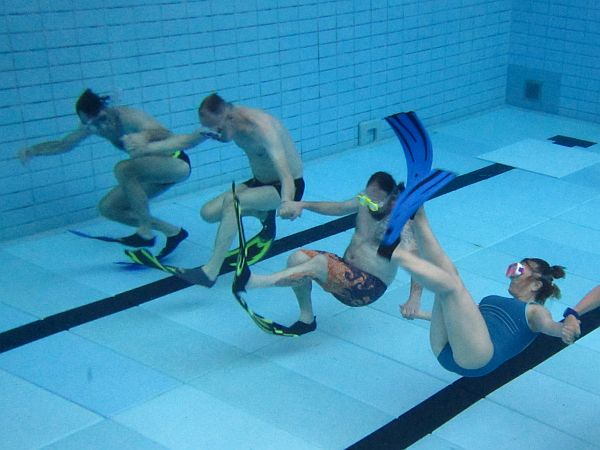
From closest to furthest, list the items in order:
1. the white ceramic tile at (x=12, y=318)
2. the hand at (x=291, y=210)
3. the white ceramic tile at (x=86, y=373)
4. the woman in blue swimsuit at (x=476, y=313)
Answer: the woman in blue swimsuit at (x=476, y=313)
the white ceramic tile at (x=86, y=373)
the hand at (x=291, y=210)
the white ceramic tile at (x=12, y=318)

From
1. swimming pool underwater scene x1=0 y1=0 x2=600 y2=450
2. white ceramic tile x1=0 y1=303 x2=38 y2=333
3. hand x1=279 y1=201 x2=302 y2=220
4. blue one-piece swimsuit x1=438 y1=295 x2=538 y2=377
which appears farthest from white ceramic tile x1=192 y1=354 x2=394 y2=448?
white ceramic tile x1=0 y1=303 x2=38 y2=333

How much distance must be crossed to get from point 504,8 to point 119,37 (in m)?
5.29

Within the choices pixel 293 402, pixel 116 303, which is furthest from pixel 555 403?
pixel 116 303

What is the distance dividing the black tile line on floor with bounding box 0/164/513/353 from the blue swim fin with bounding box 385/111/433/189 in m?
2.34

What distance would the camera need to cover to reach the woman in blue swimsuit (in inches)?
154

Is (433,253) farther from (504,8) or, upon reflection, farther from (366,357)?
(504,8)

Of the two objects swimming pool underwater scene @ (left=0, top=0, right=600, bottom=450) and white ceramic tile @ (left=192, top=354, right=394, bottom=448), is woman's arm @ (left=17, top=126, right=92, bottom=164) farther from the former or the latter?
white ceramic tile @ (left=192, top=354, right=394, bottom=448)

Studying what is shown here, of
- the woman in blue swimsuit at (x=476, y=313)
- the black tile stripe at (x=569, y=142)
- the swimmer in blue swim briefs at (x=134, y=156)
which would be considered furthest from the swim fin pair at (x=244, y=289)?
the black tile stripe at (x=569, y=142)

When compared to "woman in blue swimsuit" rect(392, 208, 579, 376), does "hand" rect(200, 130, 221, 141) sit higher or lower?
higher

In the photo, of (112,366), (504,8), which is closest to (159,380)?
(112,366)

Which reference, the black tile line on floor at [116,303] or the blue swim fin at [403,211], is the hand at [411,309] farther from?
the black tile line on floor at [116,303]

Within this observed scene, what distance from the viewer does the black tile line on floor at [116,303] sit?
204 inches

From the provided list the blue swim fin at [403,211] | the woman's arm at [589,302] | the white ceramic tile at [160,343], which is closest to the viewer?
the blue swim fin at [403,211]

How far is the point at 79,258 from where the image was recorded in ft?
20.8
